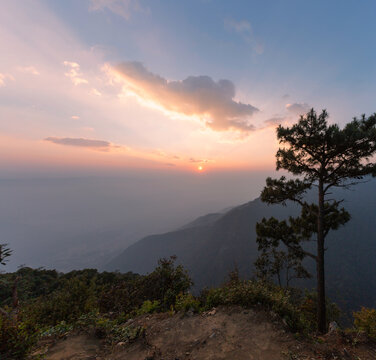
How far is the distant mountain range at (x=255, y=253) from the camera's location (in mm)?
98500

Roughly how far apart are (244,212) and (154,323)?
192617 millimetres

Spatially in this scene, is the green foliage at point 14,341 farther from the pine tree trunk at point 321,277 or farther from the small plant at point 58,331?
the pine tree trunk at point 321,277

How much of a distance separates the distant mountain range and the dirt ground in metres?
Result: 75.1

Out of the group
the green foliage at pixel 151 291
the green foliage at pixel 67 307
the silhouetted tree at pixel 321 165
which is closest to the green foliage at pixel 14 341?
the green foliage at pixel 67 307

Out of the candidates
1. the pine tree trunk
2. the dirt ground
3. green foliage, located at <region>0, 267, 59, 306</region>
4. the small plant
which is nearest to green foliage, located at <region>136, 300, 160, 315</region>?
the dirt ground

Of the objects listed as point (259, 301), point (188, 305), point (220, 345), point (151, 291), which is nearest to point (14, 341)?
point (220, 345)

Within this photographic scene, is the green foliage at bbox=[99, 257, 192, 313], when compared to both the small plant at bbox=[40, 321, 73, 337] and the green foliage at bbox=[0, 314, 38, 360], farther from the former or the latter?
the green foliage at bbox=[0, 314, 38, 360]

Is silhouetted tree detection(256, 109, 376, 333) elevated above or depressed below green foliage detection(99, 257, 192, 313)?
above

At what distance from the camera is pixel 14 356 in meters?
3.08

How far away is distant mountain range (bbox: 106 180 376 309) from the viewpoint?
98500 millimetres

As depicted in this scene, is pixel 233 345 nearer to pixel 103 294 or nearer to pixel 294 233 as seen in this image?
pixel 103 294

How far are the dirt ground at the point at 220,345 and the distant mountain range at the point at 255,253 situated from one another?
2957 inches

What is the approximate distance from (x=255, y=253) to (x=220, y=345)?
496 feet

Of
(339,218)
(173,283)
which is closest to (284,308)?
(173,283)
